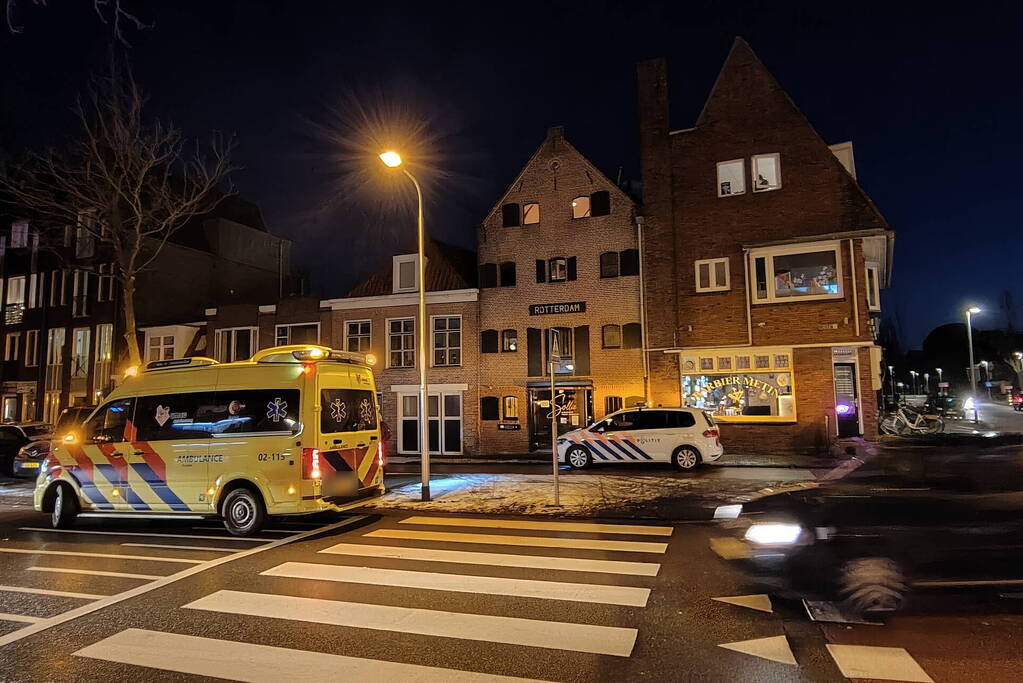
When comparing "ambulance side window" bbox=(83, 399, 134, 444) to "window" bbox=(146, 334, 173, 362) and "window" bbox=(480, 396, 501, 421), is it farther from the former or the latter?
"window" bbox=(146, 334, 173, 362)

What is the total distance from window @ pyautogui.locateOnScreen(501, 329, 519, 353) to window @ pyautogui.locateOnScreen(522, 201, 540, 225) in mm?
4266

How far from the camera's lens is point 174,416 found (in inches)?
381

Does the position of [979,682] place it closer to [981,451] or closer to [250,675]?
[250,675]

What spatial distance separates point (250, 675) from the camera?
4250mm

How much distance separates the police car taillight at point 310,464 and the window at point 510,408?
14.4 metres

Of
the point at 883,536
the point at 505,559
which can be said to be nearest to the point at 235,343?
the point at 505,559

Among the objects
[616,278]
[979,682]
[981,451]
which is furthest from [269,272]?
[979,682]

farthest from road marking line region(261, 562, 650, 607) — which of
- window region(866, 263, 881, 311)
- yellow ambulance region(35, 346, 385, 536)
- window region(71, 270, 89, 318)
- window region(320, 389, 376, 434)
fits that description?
window region(71, 270, 89, 318)

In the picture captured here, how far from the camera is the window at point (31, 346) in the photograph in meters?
33.2

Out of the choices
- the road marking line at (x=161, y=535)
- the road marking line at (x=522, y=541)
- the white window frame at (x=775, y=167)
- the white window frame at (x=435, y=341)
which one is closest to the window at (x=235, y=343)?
the white window frame at (x=435, y=341)

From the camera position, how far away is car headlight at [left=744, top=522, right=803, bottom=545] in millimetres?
8062

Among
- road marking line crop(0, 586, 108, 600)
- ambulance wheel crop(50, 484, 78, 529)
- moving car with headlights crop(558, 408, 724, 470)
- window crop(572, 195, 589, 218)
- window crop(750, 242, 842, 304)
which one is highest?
window crop(572, 195, 589, 218)

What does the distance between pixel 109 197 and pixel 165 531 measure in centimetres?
1557

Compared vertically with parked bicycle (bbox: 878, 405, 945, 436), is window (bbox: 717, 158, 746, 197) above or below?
above
